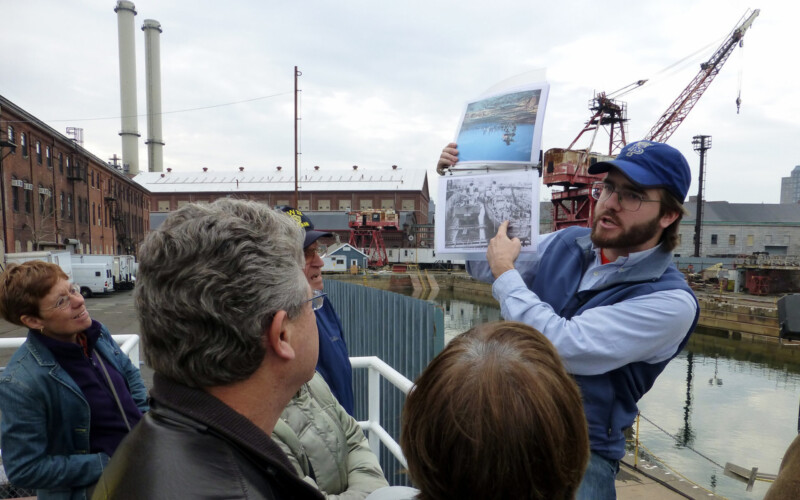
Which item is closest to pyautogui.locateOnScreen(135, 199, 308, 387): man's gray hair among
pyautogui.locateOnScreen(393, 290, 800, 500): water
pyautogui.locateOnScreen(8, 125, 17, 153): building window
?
pyautogui.locateOnScreen(393, 290, 800, 500): water

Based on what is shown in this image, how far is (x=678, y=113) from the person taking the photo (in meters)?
36.1

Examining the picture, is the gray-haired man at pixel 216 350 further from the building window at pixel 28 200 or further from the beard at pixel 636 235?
the building window at pixel 28 200

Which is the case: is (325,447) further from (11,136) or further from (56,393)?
(11,136)

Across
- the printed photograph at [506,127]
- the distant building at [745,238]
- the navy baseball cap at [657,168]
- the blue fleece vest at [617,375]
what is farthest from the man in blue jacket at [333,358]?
the distant building at [745,238]

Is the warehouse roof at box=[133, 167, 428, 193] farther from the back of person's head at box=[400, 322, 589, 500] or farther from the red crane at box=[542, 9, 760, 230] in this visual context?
the back of person's head at box=[400, 322, 589, 500]

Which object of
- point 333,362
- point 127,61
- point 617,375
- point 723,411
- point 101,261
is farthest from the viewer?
point 127,61

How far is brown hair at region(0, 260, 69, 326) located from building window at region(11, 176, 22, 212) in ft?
94.9

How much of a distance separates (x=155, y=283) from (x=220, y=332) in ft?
0.54

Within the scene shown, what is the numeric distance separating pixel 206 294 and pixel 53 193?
35.1m

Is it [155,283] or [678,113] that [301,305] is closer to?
[155,283]

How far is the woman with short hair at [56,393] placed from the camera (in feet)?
5.82

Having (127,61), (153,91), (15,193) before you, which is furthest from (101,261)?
(153,91)

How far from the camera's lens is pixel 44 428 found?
1824 millimetres

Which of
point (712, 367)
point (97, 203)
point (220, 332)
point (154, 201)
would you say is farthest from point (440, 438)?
point (154, 201)
